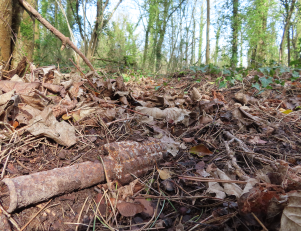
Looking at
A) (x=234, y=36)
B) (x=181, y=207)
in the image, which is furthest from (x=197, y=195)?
(x=234, y=36)

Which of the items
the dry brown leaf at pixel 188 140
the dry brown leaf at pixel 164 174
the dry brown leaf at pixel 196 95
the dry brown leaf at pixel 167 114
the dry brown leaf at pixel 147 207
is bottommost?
the dry brown leaf at pixel 147 207

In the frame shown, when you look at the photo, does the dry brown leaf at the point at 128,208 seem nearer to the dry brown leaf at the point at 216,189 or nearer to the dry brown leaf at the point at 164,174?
the dry brown leaf at the point at 164,174

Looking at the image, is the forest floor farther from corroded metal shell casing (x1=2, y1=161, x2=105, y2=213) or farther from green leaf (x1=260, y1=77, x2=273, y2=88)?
green leaf (x1=260, y1=77, x2=273, y2=88)

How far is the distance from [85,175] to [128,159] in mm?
313

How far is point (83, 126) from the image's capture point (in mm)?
1820

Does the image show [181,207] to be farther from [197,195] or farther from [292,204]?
[292,204]

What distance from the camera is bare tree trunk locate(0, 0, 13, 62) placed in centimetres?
255

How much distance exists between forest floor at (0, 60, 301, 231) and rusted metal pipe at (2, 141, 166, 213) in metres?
0.04

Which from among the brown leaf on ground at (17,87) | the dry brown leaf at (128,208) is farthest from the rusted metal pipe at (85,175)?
the brown leaf on ground at (17,87)

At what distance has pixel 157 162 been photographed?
151cm

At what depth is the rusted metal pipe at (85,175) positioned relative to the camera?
3.32 ft

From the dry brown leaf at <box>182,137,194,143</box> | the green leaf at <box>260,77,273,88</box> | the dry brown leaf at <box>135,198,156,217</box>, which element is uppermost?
the green leaf at <box>260,77,273,88</box>

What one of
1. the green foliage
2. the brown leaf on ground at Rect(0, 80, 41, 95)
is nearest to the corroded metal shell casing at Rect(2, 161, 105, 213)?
the brown leaf on ground at Rect(0, 80, 41, 95)

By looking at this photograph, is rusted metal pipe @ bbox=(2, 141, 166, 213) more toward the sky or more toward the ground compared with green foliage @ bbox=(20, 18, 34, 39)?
more toward the ground
